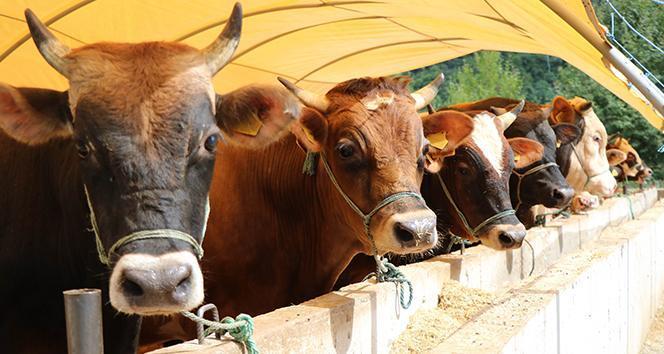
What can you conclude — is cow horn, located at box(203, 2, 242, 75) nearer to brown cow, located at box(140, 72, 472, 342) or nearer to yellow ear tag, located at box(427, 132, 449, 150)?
brown cow, located at box(140, 72, 472, 342)

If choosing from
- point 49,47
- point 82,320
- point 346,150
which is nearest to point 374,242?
point 346,150

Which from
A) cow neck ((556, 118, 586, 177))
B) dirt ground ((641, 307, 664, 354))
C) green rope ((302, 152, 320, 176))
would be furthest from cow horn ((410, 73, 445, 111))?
dirt ground ((641, 307, 664, 354))

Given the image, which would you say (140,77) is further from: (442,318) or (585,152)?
(585,152)

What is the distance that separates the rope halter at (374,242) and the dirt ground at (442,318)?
205 millimetres

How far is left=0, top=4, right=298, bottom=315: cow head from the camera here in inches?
109

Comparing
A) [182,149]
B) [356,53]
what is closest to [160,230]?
[182,149]

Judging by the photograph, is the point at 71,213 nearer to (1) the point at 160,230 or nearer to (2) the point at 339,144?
(1) the point at 160,230

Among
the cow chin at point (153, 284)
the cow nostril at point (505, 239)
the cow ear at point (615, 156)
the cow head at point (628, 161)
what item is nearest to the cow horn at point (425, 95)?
the cow nostril at point (505, 239)

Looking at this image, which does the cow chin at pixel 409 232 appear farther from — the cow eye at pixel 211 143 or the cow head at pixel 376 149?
the cow eye at pixel 211 143

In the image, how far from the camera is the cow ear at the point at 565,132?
8.86 metres

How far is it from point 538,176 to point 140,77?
5.05 m

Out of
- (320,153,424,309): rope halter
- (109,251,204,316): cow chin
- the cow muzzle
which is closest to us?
(109,251,204,316): cow chin

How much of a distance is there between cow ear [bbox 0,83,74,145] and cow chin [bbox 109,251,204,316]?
0.90 metres

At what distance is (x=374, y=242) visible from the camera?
437cm
